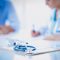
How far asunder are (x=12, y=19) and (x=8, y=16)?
6 cm

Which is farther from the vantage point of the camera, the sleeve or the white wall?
the sleeve

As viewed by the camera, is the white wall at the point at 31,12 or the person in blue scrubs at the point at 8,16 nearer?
the white wall at the point at 31,12

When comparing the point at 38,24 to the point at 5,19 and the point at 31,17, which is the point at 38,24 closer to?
the point at 31,17

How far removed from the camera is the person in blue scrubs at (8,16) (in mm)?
1766

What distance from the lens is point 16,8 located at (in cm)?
179

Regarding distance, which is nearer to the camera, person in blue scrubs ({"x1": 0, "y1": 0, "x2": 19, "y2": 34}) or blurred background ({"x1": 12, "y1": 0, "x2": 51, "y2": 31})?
blurred background ({"x1": 12, "y1": 0, "x2": 51, "y2": 31})

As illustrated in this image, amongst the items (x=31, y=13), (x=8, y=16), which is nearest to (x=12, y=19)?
(x=8, y=16)

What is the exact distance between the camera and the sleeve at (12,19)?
1.78 metres

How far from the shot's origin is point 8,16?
1801 mm

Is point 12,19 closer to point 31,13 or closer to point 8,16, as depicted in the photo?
point 8,16

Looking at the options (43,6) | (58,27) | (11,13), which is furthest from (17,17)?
(58,27)

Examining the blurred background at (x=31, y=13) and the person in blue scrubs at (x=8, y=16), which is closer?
the blurred background at (x=31, y=13)

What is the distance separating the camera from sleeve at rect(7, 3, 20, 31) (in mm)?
1776

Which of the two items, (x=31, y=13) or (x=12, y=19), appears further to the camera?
(x=12, y=19)
